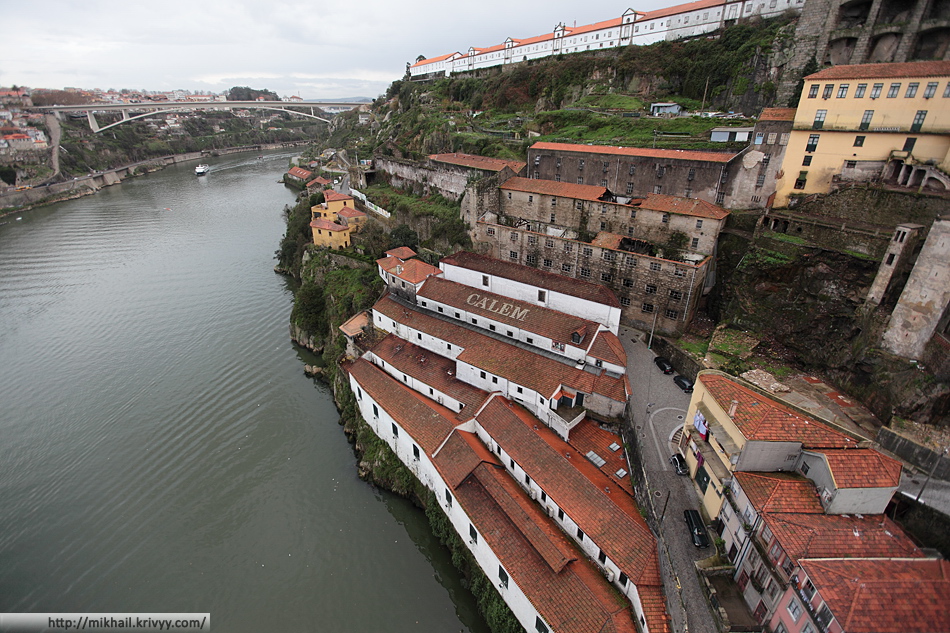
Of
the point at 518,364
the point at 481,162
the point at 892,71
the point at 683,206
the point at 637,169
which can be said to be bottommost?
the point at 518,364

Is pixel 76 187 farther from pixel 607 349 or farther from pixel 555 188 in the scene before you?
pixel 607 349

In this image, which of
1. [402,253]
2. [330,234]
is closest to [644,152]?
[402,253]

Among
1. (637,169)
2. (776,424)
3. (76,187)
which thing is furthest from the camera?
(76,187)

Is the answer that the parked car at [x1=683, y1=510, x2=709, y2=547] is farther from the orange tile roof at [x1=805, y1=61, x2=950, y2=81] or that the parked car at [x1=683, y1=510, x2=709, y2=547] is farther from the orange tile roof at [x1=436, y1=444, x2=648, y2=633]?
the orange tile roof at [x1=805, y1=61, x2=950, y2=81]

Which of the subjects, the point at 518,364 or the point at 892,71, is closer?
the point at 892,71

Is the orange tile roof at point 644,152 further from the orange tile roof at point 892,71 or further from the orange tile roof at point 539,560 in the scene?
the orange tile roof at point 539,560

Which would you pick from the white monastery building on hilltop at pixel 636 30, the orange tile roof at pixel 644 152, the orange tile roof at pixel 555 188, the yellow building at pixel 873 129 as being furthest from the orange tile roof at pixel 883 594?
the white monastery building on hilltop at pixel 636 30

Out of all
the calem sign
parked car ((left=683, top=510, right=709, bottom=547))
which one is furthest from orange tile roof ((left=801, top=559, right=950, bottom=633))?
the calem sign
